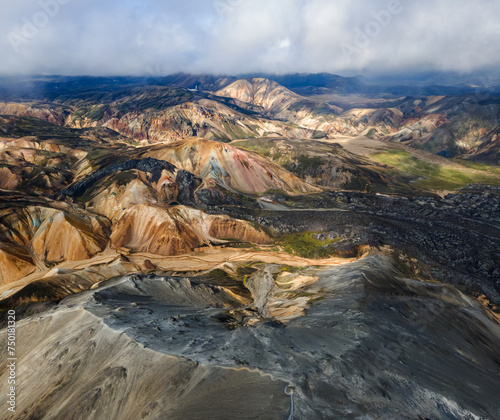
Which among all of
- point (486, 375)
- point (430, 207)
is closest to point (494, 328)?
point (486, 375)

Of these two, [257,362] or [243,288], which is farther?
[243,288]

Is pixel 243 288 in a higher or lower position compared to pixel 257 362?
lower

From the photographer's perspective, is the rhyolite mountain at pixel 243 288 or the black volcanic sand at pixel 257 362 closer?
the black volcanic sand at pixel 257 362

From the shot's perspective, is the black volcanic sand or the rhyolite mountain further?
the rhyolite mountain

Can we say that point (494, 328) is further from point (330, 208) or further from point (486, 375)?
point (330, 208)
